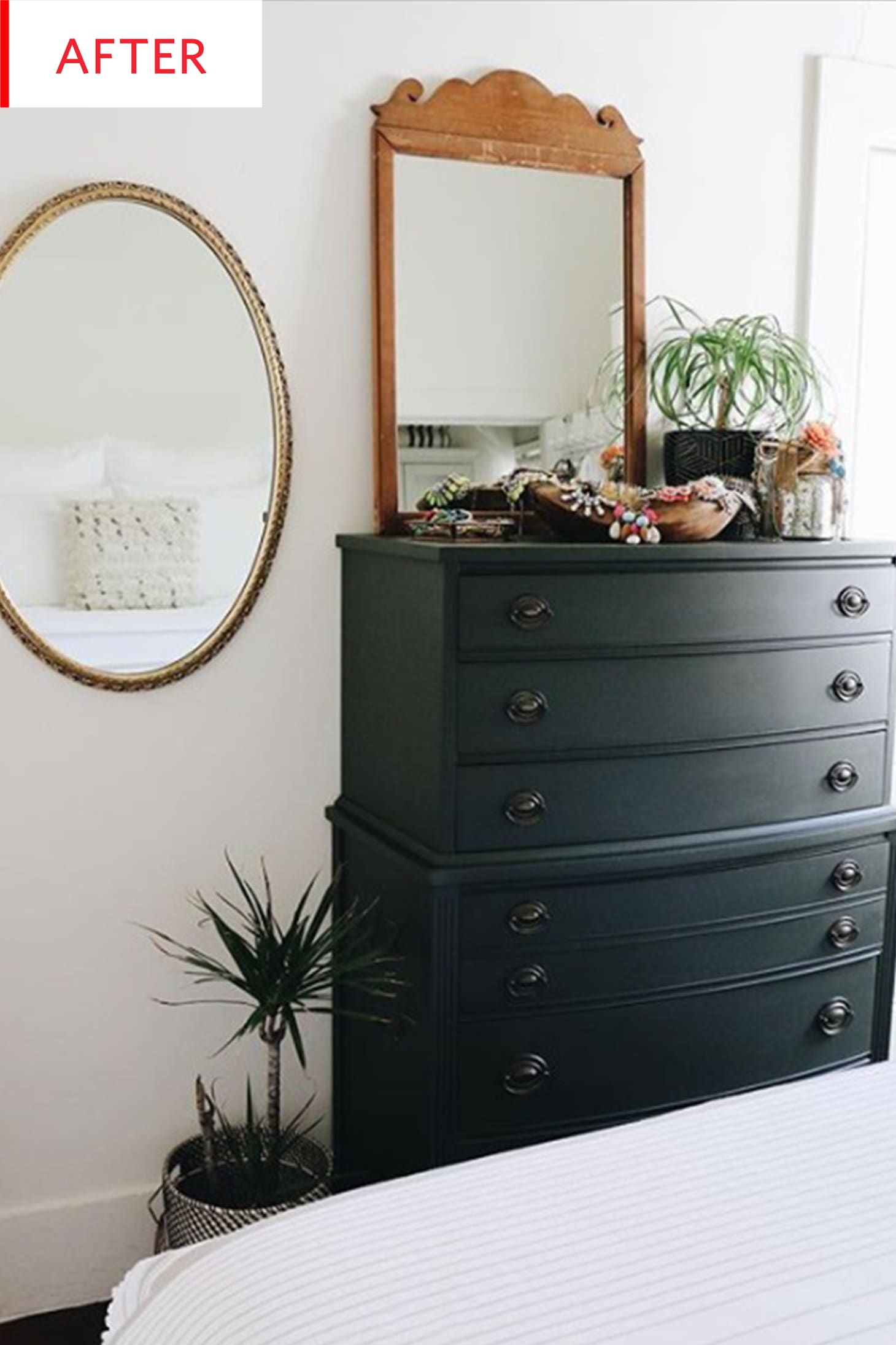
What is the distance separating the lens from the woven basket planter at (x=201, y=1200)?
2244mm

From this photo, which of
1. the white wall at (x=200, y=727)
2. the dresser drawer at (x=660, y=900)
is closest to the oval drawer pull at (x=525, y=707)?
the dresser drawer at (x=660, y=900)

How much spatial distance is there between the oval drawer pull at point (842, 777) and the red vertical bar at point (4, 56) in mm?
1717

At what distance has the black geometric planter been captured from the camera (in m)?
2.60

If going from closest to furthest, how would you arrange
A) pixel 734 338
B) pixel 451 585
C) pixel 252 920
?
pixel 451 585, pixel 252 920, pixel 734 338

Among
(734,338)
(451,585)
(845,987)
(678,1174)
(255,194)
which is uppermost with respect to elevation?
(255,194)

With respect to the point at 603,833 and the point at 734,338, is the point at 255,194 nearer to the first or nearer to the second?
the point at 734,338

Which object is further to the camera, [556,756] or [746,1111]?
[556,756]

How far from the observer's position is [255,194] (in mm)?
2400

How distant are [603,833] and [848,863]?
1.65 ft

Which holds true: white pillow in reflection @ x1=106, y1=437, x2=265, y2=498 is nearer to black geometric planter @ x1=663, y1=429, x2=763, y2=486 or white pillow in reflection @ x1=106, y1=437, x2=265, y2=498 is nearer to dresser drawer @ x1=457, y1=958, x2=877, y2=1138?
black geometric planter @ x1=663, y1=429, x2=763, y2=486

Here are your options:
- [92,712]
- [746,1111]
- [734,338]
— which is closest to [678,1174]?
[746,1111]

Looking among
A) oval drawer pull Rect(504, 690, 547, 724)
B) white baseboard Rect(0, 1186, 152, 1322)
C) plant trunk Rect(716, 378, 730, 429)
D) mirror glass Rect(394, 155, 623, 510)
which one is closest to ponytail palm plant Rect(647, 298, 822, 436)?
plant trunk Rect(716, 378, 730, 429)

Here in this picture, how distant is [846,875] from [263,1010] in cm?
101

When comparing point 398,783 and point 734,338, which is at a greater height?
point 734,338
